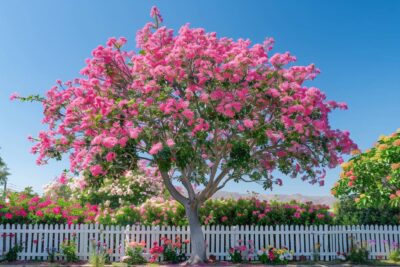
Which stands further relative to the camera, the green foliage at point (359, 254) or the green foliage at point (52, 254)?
the green foliage at point (359, 254)

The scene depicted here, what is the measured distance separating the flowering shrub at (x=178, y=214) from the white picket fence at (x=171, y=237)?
0.44 metres

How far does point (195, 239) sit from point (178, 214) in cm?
231

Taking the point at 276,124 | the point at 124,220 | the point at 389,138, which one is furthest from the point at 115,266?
the point at 389,138

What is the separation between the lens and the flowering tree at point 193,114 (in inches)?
490

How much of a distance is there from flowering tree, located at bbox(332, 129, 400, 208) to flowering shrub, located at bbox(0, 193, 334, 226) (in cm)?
343

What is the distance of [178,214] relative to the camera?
664 inches

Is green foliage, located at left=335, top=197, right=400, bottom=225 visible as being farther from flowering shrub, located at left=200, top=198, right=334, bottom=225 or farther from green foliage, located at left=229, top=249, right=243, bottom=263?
green foliage, located at left=229, top=249, right=243, bottom=263

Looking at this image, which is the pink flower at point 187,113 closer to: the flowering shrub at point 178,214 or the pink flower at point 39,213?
the flowering shrub at point 178,214

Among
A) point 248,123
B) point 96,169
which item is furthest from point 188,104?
point 96,169

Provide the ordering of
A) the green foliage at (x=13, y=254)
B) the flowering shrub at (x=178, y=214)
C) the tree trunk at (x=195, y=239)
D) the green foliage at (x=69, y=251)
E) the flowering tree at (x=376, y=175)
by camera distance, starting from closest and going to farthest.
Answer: the flowering tree at (x=376, y=175), the tree trunk at (x=195, y=239), the green foliage at (x=69, y=251), the green foliage at (x=13, y=254), the flowering shrub at (x=178, y=214)

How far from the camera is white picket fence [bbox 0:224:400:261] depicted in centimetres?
1562

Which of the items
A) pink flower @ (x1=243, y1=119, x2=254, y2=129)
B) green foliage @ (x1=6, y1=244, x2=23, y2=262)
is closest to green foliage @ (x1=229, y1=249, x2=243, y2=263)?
pink flower @ (x1=243, y1=119, x2=254, y2=129)

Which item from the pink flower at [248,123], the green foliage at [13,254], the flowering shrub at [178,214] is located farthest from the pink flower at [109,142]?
the green foliage at [13,254]

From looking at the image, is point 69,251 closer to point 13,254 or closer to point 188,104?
point 13,254
